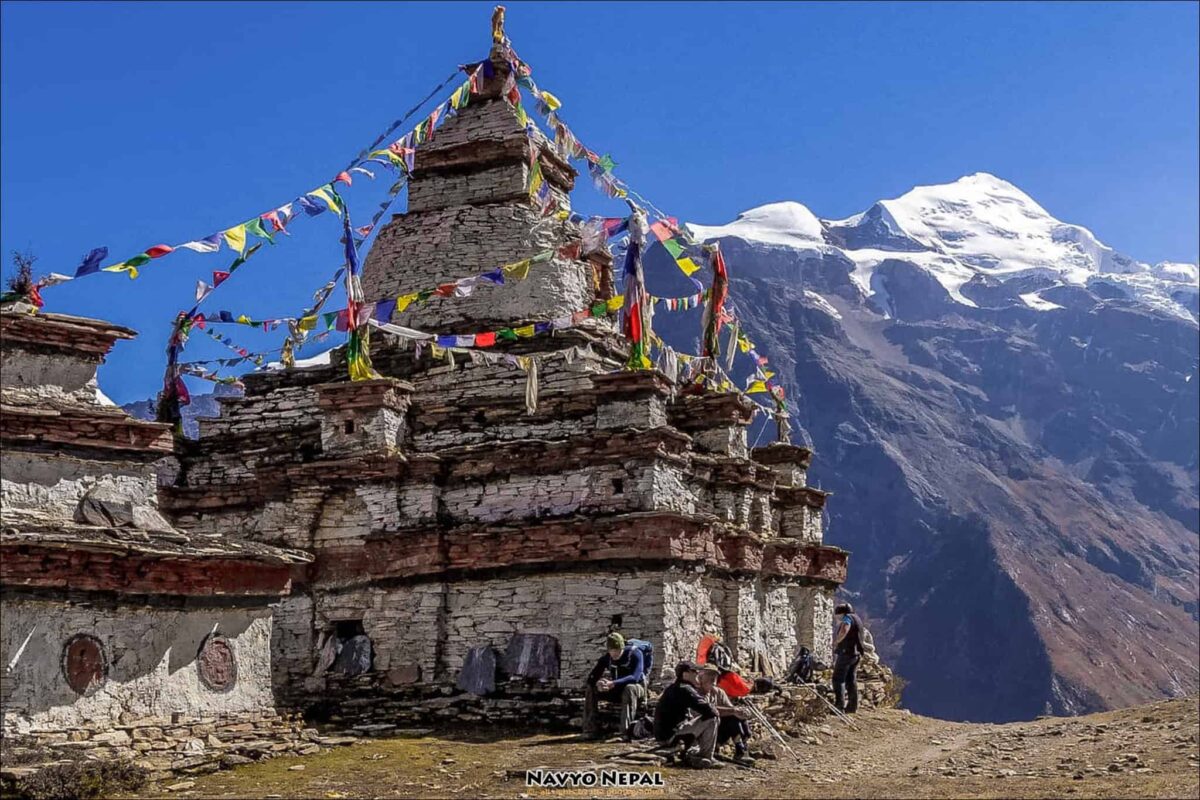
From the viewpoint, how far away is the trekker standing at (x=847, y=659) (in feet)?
66.8

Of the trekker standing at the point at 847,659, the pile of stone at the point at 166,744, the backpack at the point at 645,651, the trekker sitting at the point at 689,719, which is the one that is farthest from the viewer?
the trekker standing at the point at 847,659

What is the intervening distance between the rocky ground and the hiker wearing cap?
0.46 meters

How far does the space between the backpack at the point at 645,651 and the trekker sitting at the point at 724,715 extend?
200cm

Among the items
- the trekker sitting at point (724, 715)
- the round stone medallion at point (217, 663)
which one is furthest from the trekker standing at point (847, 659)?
the round stone medallion at point (217, 663)

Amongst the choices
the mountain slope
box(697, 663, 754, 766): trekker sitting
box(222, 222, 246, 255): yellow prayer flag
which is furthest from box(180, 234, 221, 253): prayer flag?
the mountain slope

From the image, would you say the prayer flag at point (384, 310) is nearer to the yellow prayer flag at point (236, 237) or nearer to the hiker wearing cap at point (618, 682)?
the yellow prayer flag at point (236, 237)

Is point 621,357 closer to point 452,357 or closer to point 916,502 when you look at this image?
point 452,357

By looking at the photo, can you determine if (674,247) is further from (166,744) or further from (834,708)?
(166,744)

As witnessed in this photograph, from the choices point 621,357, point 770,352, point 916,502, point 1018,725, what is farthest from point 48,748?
point 770,352

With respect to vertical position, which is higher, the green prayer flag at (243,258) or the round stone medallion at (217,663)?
the green prayer flag at (243,258)

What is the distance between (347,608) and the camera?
1934 centimetres

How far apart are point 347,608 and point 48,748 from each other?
7.32 meters

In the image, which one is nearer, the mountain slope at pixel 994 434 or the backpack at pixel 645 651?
the backpack at pixel 645 651

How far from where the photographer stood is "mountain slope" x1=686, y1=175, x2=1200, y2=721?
76562mm
